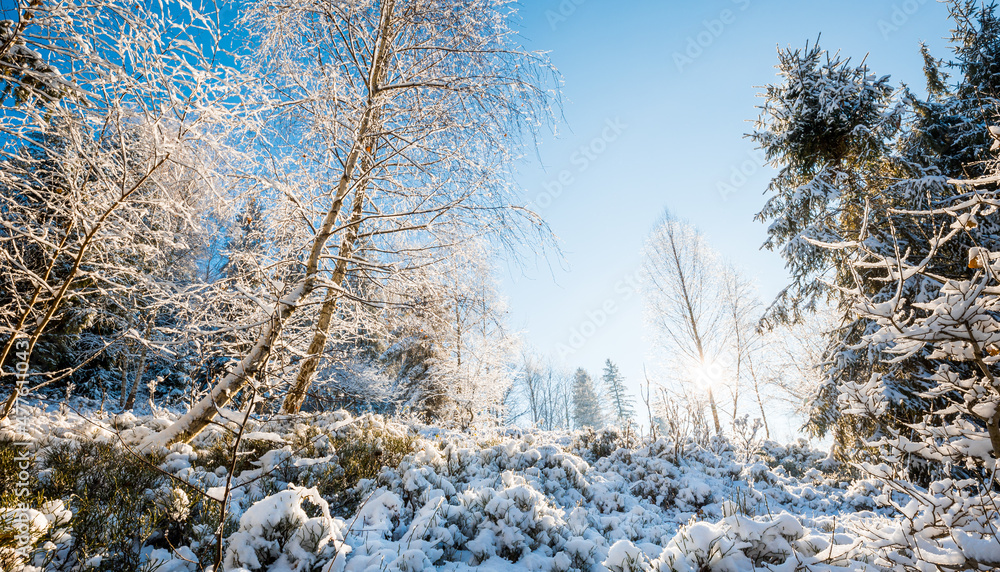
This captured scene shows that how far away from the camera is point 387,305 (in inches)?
112

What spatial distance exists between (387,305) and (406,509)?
176 centimetres

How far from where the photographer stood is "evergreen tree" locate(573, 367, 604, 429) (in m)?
30.8

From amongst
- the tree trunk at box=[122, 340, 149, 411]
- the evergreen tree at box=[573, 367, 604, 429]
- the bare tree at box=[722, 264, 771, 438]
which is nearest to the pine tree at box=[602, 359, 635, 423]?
the evergreen tree at box=[573, 367, 604, 429]

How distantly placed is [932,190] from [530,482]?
6.74m

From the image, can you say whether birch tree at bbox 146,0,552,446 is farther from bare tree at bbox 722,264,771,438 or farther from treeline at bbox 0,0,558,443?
bare tree at bbox 722,264,771,438

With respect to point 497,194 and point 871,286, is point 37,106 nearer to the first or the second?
point 497,194

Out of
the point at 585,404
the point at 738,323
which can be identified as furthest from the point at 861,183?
the point at 585,404

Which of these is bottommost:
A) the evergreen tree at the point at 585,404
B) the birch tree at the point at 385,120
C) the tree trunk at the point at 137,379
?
the evergreen tree at the point at 585,404

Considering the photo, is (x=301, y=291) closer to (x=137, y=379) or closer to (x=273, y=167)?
(x=273, y=167)

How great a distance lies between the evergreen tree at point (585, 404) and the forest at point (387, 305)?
77.3 ft

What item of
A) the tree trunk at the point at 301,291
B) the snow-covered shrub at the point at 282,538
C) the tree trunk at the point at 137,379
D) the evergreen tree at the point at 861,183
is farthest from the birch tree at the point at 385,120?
the tree trunk at the point at 137,379

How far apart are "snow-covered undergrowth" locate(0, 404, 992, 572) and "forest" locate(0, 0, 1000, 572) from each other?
24mm

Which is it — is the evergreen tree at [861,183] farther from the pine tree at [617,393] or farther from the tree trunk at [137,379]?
the pine tree at [617,393]

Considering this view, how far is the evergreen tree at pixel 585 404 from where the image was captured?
30.8 metres
